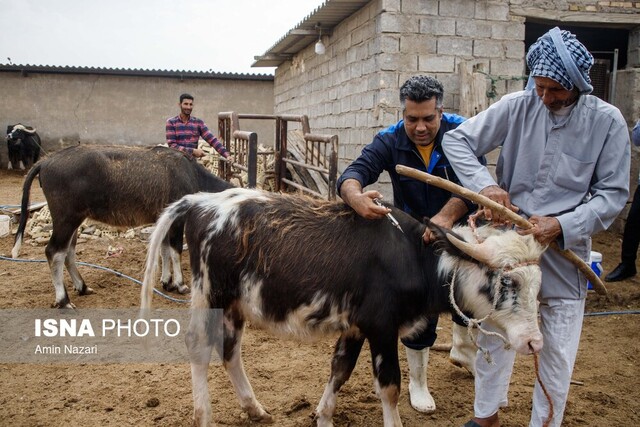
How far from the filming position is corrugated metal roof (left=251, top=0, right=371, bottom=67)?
7.90 meters

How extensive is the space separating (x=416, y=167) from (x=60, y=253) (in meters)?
3.80

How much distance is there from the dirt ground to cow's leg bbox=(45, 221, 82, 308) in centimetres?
128

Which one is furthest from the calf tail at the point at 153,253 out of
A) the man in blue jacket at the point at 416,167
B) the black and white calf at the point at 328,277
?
the man in blue jacket at the point at 416,167

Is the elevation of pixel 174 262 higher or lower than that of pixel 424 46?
lower

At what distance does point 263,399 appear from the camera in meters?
3.64

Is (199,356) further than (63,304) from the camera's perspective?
No

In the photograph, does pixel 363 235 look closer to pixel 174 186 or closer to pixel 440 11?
pixel 174 186

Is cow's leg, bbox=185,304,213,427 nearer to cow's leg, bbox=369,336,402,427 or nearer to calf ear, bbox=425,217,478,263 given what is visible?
cow's leg, bbox=369,336,402,427

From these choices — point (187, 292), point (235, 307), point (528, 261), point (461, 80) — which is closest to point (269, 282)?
point (235, 307)

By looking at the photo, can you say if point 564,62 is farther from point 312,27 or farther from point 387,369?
point 312,27

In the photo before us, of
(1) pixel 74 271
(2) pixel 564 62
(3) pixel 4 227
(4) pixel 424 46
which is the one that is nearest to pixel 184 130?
(1) pixel 74 271

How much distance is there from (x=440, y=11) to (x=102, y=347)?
5.61 meters

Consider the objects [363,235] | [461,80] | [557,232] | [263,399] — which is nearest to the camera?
[557,232]

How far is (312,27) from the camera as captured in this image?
9.70m
